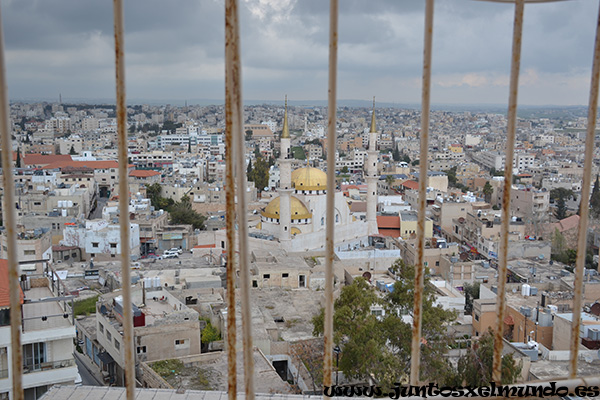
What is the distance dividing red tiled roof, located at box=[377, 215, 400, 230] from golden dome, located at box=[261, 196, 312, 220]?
9.20ft

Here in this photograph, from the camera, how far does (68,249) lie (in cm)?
1376

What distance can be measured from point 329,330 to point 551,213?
2161cm

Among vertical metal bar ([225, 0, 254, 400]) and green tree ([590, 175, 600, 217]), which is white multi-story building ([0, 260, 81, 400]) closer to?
vertical metal bar ([225, 0, 254, 400])

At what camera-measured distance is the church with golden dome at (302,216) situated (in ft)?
46.2

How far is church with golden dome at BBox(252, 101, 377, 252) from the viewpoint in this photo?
1408 cm

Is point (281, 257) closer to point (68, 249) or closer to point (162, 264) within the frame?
point (162, 264)

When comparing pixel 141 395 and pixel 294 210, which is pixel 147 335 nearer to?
pixel 141 395

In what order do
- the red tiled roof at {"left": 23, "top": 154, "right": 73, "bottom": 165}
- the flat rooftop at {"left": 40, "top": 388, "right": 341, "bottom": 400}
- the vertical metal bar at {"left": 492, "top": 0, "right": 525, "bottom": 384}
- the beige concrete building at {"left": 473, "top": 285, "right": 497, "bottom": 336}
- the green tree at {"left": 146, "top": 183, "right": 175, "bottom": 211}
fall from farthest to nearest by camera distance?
the red tiled roof at {"left": 23, "top": 154, "right": 73, "bottom": 165}
the green tree at {"left": 146, "top": 183, "right": 175, "bottom": 211}
the beige concrete building at {"left": 473, "top": 285, "right": 497, "bottom": 336}
the flat rooftop at {"left": 40, "top": 388, "right": 341, "bottom": 400}
the vertical metal bar at {"left": 492, "top": 0, "right": 525, "bottom": 384}

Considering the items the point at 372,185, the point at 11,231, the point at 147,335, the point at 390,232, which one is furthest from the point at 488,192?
the point at 11,231

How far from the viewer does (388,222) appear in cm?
1659

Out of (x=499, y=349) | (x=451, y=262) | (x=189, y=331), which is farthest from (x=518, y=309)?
(x=499, y=349)

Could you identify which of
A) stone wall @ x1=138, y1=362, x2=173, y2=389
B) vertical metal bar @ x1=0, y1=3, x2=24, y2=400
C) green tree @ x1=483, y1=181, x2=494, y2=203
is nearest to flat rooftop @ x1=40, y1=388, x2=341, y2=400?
vertical metal bar @ x1=0, y1=3, x2=24, y2=400

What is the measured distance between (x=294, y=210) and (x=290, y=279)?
427 cm

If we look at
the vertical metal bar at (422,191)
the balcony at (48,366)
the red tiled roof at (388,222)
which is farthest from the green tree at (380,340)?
the red tiled roof at (388,222)
